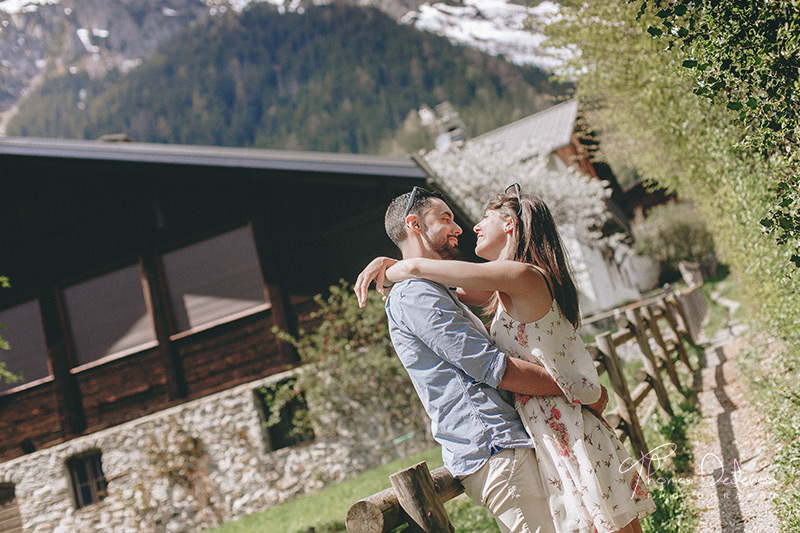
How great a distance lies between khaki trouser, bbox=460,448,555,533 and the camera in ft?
7.14

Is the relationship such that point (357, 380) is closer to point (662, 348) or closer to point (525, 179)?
point (662, 348)

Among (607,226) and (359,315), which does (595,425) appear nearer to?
(359,315)

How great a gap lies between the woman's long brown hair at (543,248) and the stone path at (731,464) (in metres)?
2.24

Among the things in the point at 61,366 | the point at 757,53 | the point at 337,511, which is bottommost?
the point at 337,511

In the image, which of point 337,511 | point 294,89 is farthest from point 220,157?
point 294,89

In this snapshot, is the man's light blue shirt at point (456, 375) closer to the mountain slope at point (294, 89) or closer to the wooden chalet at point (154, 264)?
the wooden chalet at point (154, 264)

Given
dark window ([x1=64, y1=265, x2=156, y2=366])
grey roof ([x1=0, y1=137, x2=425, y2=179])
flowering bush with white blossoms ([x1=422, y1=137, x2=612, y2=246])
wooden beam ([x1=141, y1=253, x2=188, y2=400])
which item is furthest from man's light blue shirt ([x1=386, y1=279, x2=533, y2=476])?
flowering bush with white blossoms ([x1=422, y1=137, x2=612, y2=246])

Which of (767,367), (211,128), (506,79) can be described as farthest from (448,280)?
(211,128)

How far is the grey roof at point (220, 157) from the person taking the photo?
10109mm

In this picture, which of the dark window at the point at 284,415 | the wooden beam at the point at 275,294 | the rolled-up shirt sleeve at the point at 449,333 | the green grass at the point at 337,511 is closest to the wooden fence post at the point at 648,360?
the green grass at the point at 337,511

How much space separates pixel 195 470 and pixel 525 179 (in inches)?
604

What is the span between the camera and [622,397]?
522 cm

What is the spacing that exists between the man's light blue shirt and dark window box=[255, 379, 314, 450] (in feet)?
28.5

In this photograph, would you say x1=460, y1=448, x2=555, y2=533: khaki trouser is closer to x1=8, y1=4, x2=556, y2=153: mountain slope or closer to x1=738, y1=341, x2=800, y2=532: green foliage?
x1=738, y1=341, x2=800, y2=532: green foliage
